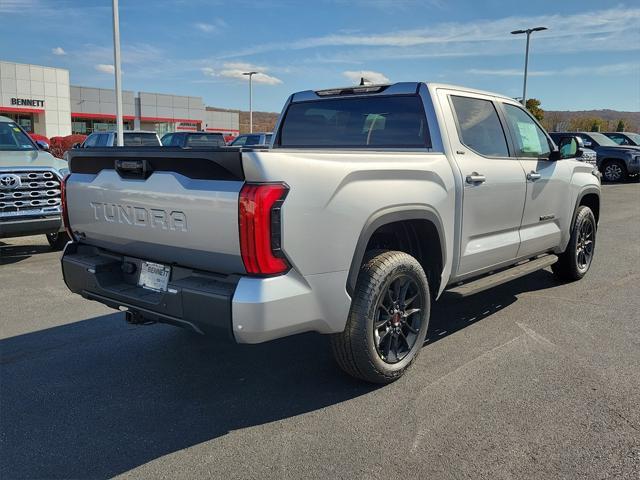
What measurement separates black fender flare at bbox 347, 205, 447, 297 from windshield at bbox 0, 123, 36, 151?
22.9 feet

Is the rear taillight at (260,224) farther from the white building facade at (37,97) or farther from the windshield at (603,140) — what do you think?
the white building facade at (37,97)

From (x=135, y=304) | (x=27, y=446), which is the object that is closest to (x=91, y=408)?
(x=27, y=446)

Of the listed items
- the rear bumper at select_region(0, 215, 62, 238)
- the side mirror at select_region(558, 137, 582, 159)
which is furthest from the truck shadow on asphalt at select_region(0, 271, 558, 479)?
the rear bumper at select_region(0, 215, 62, 238)

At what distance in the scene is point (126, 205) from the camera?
3.37 meters

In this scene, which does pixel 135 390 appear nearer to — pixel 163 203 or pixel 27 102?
pixel 163 203

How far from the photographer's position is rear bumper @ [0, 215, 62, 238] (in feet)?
23.6

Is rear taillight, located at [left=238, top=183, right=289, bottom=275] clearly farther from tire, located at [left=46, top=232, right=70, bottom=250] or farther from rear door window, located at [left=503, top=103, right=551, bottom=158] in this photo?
tire, located at [left=46, top=232, right=70, bottom=250]


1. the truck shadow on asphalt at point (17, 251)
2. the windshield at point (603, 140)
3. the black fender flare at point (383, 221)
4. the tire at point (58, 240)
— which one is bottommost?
the truck shadow on asphalt at point (17, 251)

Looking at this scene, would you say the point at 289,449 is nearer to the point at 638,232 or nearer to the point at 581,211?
the point at 581,211

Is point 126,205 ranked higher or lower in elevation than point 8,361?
higher

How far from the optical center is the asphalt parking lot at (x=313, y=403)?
9.30 feet

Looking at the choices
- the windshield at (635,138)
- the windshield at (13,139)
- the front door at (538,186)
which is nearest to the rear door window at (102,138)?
the windshield at (13,139)

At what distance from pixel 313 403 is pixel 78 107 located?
184ft

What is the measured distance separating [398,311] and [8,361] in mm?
2794
